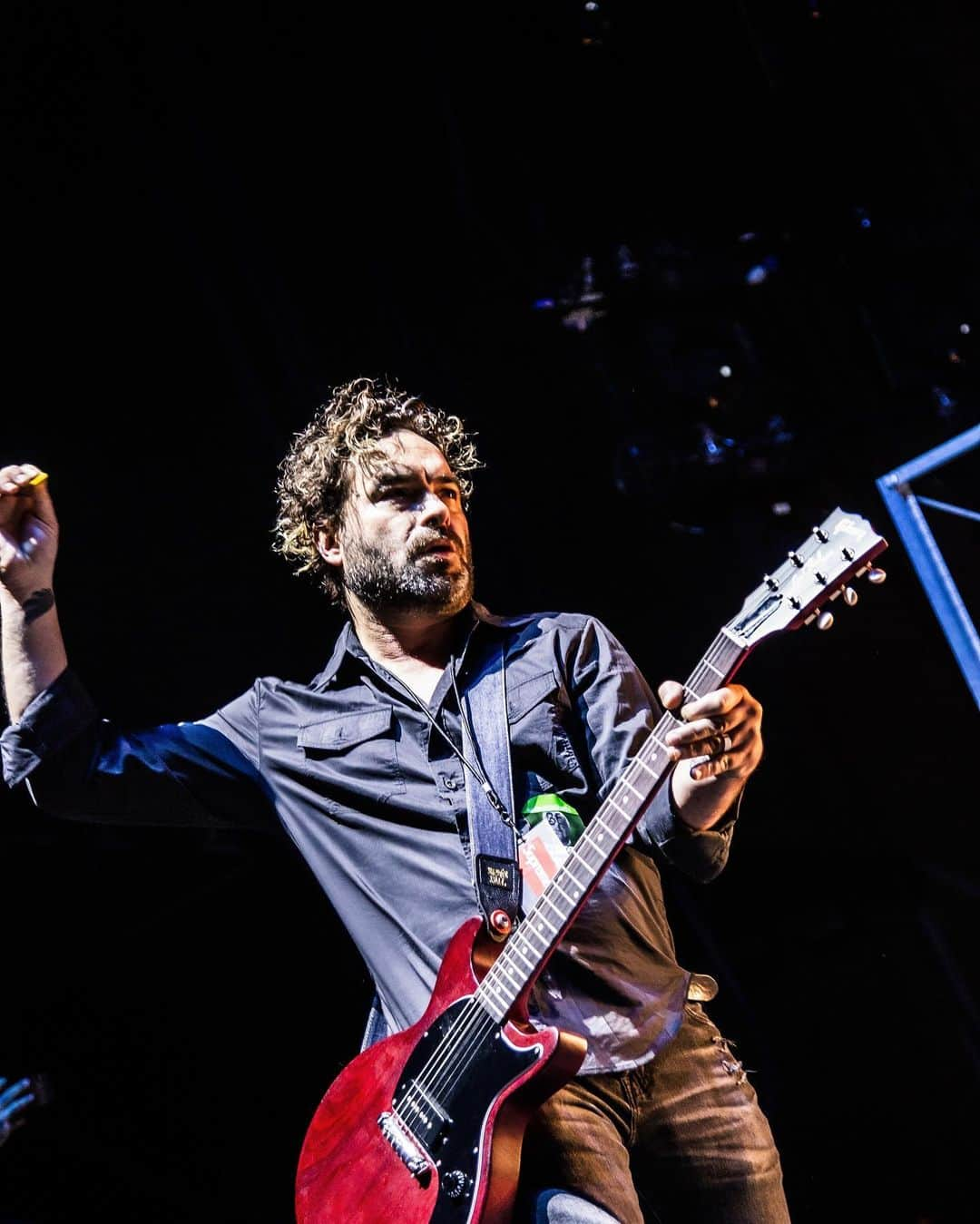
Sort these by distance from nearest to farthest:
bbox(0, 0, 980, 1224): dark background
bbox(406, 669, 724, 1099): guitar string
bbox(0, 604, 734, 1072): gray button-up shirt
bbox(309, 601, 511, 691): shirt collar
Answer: bbox(406, 669, 724, 1099): guitar string → bbox(0, 604, 734, 1072): gray button-up shirt → bbox(309, 601, 511, 691): shirt collar → bbox(0, 0, 980, 1224): dark background

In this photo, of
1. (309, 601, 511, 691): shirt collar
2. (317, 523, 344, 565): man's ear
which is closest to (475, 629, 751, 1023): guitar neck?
(309, 601, 511, 691): shirt collar

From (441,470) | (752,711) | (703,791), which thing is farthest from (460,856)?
(441,470)

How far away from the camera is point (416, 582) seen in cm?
263

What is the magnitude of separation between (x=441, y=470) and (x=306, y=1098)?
2493 mm

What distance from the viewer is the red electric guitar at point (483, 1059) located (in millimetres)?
1756

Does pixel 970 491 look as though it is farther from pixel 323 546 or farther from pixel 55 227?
pixel 55 227

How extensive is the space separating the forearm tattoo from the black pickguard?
131cm

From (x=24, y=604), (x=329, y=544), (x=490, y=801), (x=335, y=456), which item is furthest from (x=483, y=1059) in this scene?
(x=335, y=456)

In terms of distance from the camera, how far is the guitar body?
1.75 metres

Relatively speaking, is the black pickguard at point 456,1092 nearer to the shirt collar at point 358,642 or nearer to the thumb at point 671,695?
the thumb at point 671,695

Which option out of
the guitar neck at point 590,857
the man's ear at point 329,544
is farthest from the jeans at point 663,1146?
the man's ear at point 329,544

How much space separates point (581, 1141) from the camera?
182 centimetres

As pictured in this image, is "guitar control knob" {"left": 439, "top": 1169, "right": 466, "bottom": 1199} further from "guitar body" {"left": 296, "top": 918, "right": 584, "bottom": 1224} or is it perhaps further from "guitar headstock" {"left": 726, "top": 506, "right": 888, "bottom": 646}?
"guitar headstock" {"left": 726, "top": 506, "right": 888, "bottom": 646}

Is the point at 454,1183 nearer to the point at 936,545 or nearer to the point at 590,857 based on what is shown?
the point at 590,857
